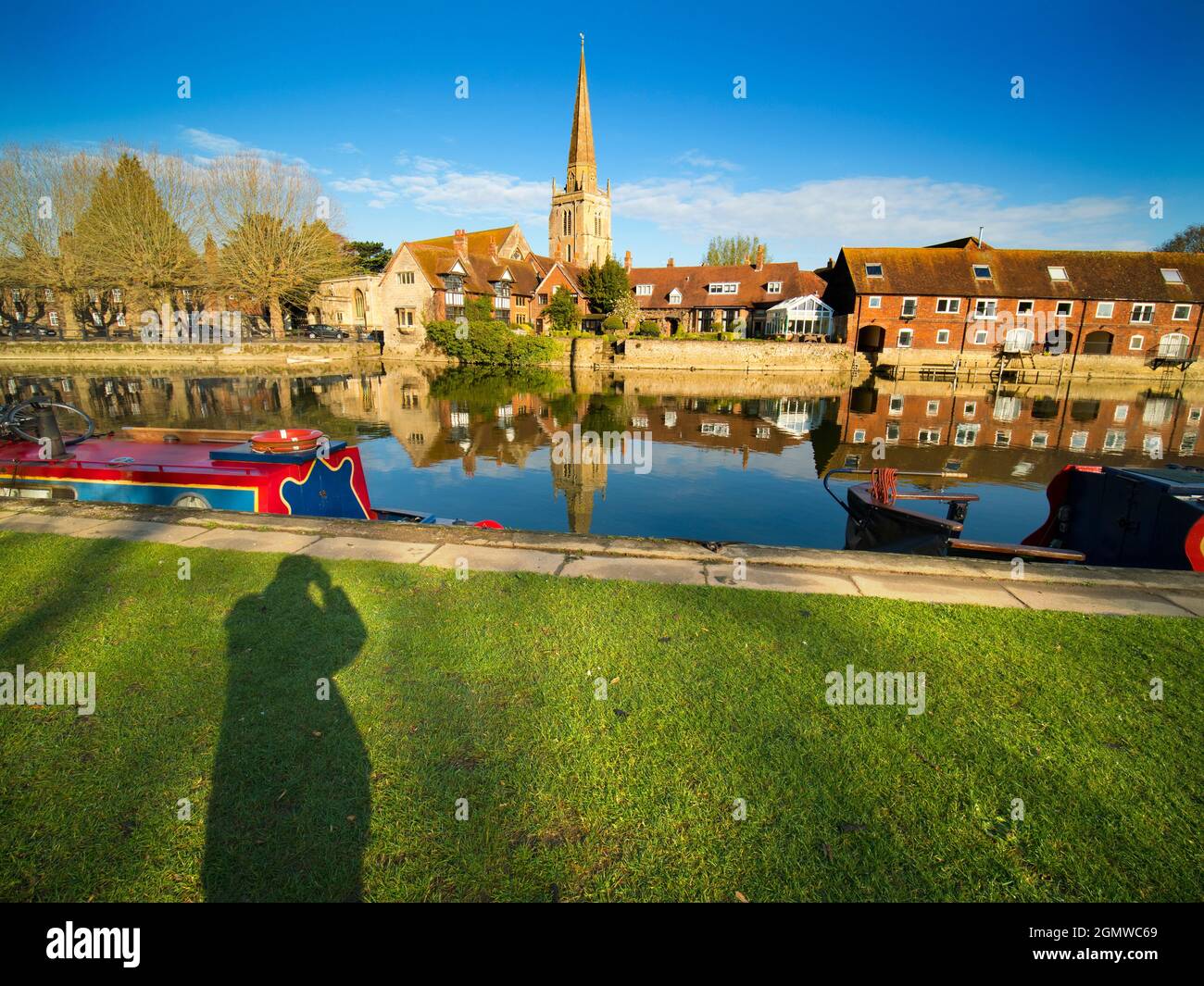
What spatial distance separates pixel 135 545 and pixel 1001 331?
67527mm

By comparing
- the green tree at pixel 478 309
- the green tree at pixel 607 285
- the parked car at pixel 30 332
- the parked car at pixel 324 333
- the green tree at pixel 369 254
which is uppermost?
the green tree at pixel 369 254

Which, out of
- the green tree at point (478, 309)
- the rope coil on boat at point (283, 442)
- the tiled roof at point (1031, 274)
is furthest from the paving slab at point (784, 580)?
the green tree at point (478, 309)

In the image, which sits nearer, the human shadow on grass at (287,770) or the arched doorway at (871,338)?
the human shadow on grass at (287,770)

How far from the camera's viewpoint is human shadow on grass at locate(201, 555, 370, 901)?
3.03 metres

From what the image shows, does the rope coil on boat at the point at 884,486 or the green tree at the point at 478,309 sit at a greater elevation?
the green tree at the point at 478,309

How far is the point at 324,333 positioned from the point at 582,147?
171 feet

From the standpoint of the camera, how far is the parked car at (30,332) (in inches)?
2094

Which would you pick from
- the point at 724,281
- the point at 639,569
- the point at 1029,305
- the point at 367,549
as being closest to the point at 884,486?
the point at 639,569

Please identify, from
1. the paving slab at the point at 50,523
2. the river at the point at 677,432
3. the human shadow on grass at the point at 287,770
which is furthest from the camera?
the river at the point at 677,432

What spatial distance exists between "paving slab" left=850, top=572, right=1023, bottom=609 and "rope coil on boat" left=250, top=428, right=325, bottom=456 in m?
8.73

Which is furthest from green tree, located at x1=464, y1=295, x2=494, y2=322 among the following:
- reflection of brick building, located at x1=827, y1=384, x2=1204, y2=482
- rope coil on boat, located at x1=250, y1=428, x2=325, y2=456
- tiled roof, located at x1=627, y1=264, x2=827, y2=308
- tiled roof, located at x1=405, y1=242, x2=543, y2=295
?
rope coil on boat, located at x1=250, y1=428, x2=325, y2=456

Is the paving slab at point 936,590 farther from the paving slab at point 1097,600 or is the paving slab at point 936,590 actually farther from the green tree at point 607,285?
the green tree at point 607,285

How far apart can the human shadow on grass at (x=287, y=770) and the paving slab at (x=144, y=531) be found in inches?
118

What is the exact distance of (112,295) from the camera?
66062 millimetres
